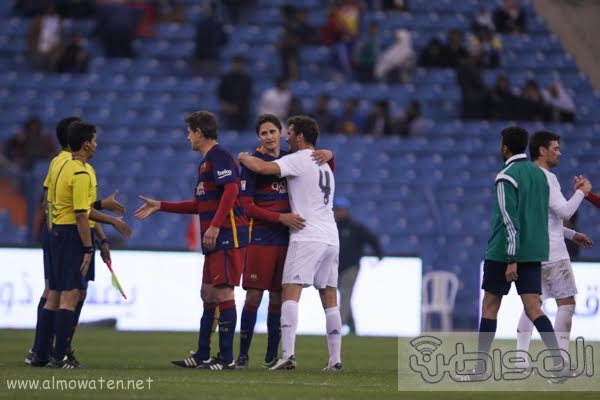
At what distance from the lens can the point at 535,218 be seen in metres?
10.9

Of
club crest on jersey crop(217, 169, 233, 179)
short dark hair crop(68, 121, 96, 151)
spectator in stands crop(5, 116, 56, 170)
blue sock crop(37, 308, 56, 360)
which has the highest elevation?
spectator in stands crop(5, 116, 56, 170)

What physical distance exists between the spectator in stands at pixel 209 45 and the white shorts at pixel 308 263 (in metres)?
15.1

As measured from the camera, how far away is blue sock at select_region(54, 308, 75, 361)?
11.3m

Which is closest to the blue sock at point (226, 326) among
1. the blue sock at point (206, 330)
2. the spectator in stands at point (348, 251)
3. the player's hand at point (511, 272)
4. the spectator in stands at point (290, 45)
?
the blue sock at point (206, 330)

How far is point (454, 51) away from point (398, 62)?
47.9 inches

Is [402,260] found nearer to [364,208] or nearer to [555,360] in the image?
[364,208]

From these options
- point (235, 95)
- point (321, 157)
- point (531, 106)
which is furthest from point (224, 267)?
point (531, 106)

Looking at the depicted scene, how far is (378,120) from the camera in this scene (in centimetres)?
2533

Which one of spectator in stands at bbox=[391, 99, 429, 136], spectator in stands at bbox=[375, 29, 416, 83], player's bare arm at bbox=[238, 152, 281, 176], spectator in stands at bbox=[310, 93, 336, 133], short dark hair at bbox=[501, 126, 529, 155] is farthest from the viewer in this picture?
spectator in stands at bbox=[375, 29, 416, 83]

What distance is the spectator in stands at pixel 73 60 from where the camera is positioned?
26.0 m

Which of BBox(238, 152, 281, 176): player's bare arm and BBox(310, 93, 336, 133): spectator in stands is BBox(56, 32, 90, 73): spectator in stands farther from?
BBox(238, 152, 281, 176): player's bare arm

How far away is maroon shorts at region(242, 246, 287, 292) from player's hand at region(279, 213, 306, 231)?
0.42m

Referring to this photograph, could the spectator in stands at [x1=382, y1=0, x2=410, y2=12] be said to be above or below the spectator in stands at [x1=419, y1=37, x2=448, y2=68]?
above

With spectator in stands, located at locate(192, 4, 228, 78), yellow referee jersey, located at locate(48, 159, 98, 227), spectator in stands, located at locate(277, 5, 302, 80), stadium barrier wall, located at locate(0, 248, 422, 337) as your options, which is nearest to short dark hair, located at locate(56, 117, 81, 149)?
yellow referee jersey, located at locate(48, 159, 98, 227)
